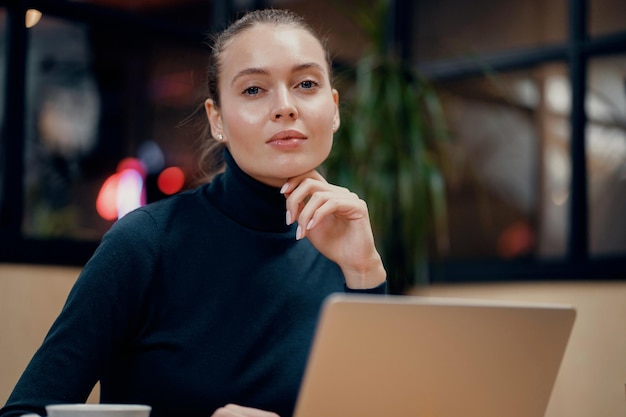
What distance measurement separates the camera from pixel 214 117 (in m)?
1.61

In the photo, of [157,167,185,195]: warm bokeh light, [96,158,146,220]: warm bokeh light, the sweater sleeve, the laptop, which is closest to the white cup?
the laptop

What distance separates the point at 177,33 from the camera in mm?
3340

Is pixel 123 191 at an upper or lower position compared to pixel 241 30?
lower

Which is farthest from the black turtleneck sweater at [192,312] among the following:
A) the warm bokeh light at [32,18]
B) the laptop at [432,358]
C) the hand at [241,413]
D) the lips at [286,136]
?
the warm bokeh light at [32,18]

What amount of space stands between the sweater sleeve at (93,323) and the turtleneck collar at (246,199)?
16 centimetres

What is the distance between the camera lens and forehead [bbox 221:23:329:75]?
146 centimetres

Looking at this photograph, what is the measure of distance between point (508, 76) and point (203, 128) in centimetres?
235

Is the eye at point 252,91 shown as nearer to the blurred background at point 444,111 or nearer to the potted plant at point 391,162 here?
the blurred background at point 444,111

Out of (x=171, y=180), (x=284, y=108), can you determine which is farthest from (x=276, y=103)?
(x=171, y=180)

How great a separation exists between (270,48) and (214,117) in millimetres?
206

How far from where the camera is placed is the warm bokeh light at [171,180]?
11.7 feet

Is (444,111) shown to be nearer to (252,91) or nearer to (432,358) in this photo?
(252,91)

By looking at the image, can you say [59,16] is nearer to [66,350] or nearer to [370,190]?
[370,190]

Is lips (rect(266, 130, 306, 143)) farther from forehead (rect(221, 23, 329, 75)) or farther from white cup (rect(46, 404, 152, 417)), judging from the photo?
white cup (rect(46, 404, 152, 417))
